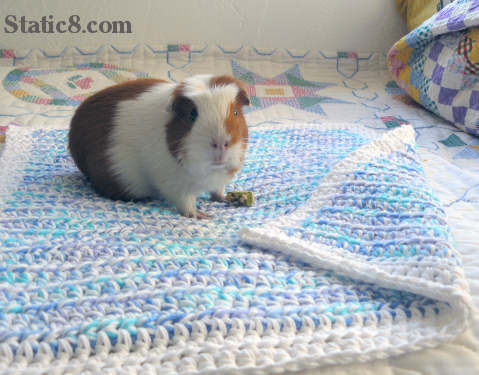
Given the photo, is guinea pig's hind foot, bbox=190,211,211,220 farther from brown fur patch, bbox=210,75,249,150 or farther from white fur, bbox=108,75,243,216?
brown fur patch, bbox=210,75,249,150

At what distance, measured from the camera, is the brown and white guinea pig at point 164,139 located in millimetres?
789

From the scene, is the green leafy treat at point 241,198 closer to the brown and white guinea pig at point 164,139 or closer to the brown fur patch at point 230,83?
the brown and white guinea pig at point 164,139

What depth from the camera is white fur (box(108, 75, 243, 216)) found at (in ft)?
2.62

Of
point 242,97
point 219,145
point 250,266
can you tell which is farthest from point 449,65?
point 250,266

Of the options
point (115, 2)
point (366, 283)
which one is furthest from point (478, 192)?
point (115, 2)

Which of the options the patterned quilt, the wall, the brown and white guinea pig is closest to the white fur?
the brown and white guinea pig

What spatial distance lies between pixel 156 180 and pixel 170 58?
1.28 m

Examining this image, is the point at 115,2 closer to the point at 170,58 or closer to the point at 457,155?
the point at 170,58

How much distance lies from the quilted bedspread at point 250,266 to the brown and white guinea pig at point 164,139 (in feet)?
0.18

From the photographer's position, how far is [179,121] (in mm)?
819

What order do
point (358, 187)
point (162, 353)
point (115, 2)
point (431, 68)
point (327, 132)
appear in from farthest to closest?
point (115, 2)
point (431, 68)
point (327, 132)
point (358, 187)
point (162, 353)

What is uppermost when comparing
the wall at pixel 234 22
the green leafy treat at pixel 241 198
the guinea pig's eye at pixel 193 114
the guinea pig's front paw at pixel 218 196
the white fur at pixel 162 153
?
the wall at pixel 234 22

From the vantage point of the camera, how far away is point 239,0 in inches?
81.4

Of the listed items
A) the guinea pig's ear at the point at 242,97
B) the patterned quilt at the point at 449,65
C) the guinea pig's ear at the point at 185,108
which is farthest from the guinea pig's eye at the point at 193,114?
the patterned quilt at the point at 449,65
